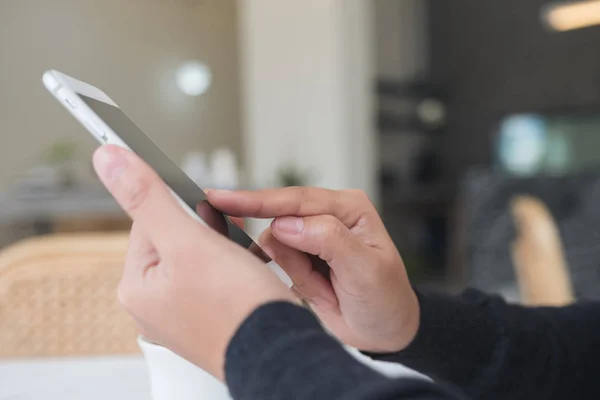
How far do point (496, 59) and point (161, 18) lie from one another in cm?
201

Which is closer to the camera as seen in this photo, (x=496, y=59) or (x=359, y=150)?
(x=359, y=150)

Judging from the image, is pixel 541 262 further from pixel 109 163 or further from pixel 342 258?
pixel 109 163

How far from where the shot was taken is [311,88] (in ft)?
10.8

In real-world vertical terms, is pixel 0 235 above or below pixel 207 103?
below

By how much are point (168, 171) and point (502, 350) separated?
29cm

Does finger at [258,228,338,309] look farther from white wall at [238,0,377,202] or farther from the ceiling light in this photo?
white wall at [238,0,377,202]

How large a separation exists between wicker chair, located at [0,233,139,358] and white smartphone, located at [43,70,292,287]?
0.32 meters

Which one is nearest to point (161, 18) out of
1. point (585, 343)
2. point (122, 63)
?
point (122, 63)

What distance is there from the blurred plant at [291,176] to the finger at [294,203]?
268 centimetres

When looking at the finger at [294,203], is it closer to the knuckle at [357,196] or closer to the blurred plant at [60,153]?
the knuckle at [357,196]

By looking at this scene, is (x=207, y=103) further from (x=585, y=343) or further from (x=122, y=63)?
(x=585, y=343)

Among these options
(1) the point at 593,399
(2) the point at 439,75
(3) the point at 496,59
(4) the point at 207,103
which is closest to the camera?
(1) the point at 593,399

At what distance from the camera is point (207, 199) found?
1.25 ft

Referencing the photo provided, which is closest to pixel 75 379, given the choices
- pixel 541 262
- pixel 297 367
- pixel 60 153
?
pixel 297 367
